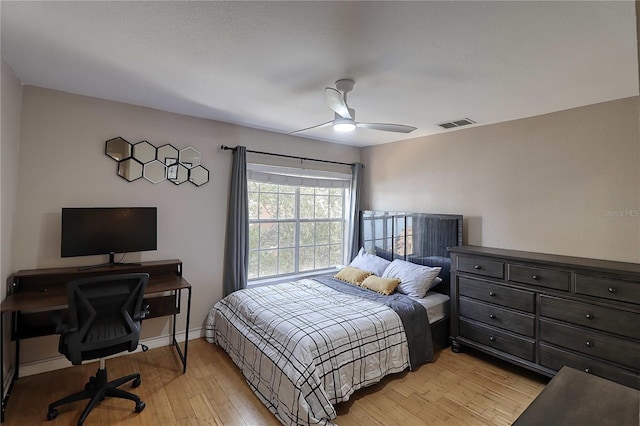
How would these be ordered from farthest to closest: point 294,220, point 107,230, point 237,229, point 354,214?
point 354,214 → point 294,220 → point 237,229 → point 107,230

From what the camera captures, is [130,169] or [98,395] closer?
[98,395]

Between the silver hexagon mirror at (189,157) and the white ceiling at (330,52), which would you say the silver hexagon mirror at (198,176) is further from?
the white ceiling at (330,52)

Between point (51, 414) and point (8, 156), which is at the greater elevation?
point (8, 156)

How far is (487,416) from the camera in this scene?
2256 mm

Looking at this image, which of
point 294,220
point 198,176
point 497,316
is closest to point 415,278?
point 497,316

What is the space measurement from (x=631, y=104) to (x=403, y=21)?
239 cm

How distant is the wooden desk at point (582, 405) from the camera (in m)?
0.99

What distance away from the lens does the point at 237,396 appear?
2459mm

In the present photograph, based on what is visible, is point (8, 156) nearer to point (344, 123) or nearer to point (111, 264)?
point (111, 264)

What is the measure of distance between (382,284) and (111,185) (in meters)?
3.00

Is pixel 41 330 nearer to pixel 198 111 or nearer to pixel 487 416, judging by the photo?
pixel 198 111

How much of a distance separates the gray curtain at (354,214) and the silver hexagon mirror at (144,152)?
280 cm

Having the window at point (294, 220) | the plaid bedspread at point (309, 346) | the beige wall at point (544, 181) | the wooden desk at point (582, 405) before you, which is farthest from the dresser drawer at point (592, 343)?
the window at point (294, 220)

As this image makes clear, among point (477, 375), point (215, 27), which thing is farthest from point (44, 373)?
point (477, 375)
